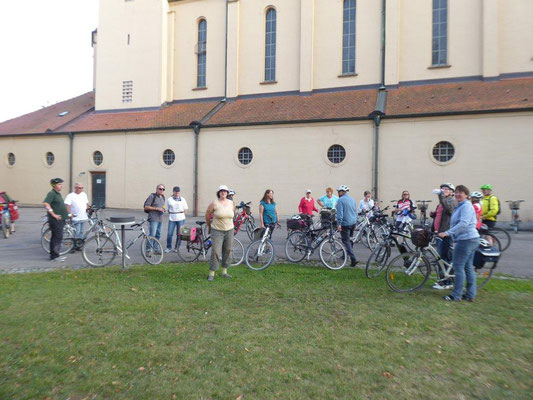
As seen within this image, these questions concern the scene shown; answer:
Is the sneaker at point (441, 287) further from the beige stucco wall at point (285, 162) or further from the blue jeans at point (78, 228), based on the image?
the beige stucco wall at point (285, 162)

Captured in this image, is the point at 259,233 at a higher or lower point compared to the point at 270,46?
lower

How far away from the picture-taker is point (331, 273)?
7461 millimetres

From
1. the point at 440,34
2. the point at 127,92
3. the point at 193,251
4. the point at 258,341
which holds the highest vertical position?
the point at 440,34

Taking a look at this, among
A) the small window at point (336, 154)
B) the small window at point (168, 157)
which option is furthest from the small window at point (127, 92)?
the small window at point (336, 154)

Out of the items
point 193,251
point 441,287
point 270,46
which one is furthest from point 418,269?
point 270,46

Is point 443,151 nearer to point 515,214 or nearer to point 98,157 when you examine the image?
point 515,214

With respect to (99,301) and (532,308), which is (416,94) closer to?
(532,308)

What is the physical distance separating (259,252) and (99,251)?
361 cm

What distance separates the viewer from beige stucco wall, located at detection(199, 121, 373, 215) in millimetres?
18438

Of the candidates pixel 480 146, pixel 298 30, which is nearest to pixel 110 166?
pixel 298 30

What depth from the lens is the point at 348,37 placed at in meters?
21.9

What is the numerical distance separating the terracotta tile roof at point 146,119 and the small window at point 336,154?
8455 millimetres

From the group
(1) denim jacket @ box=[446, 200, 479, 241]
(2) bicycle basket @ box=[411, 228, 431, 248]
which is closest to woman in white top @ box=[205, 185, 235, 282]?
(2) bicycle basket @ box=[411, 228, 431, 248]

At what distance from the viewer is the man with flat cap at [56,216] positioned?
8.41 meters
